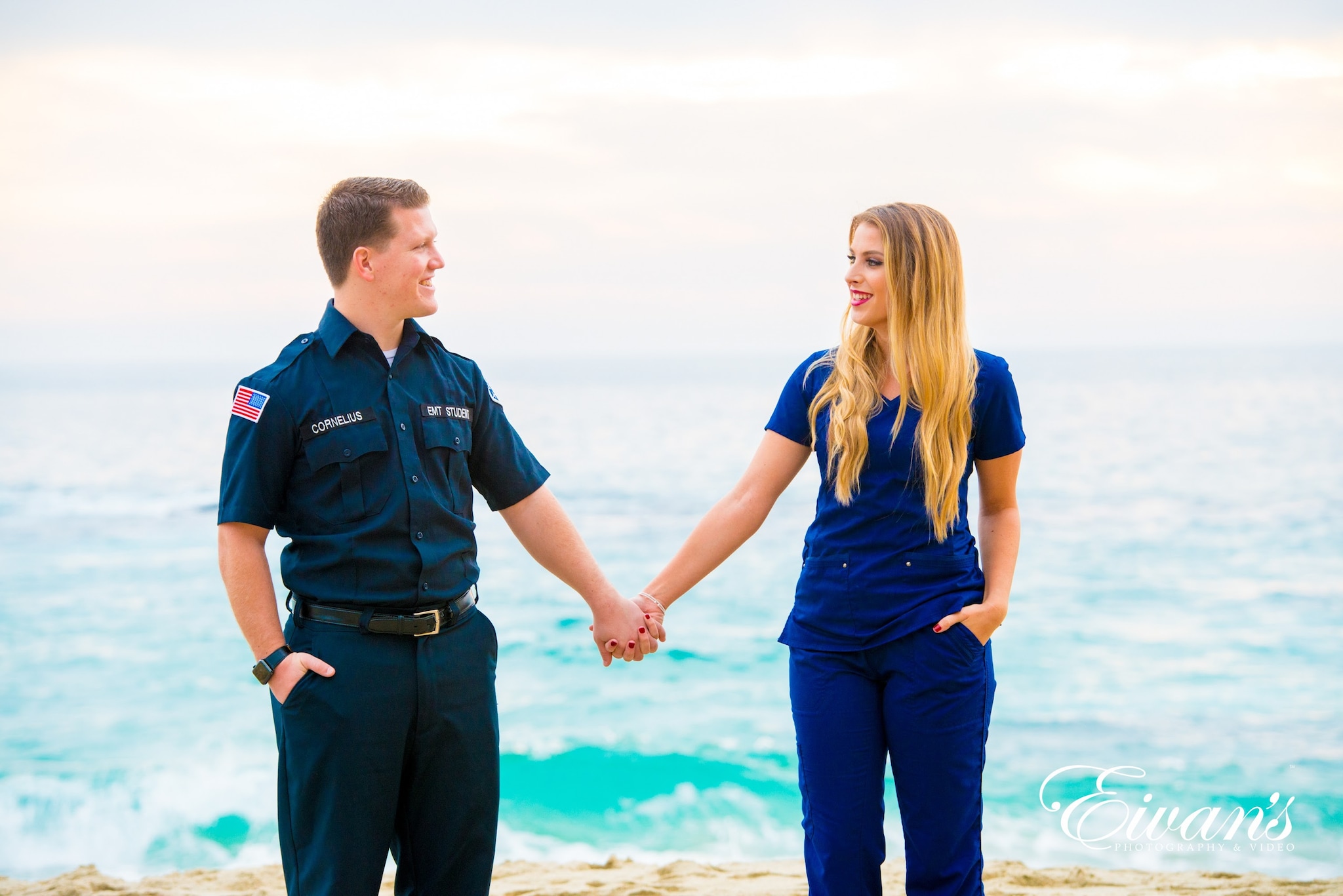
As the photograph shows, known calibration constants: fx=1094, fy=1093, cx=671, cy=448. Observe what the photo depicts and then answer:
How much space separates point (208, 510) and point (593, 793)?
619 inches

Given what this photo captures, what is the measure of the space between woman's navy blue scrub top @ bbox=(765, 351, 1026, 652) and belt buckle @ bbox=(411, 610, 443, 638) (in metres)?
0.91

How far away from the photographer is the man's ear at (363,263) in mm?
2717

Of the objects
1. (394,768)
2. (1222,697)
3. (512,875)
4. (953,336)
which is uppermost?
(953,336)

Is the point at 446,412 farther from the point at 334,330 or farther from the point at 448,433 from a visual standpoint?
the point at 334,330

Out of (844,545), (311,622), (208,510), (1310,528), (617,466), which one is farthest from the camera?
(617,466)

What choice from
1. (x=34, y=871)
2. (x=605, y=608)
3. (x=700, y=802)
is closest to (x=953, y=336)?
(x=605, y=608)

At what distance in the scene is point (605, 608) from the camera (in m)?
3.48

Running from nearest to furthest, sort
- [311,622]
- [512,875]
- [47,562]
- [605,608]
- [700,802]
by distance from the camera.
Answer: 1. [311,622]
2. [605,608]
3. [512,875]
4. [700,802]
5. [47,562]

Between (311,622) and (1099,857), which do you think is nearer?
(311,622)

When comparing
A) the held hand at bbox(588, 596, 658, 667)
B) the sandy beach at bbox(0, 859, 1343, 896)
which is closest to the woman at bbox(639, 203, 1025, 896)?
the held hand at bbox(588, 596, 658, 667)

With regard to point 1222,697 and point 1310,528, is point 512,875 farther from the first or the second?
point 1310,528

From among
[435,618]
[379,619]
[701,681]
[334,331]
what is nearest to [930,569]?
[435,618]

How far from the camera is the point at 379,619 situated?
257cm

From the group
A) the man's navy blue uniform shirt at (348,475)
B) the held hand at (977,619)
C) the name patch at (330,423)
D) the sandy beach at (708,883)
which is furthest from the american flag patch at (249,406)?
the sandy beach at (708,883)
